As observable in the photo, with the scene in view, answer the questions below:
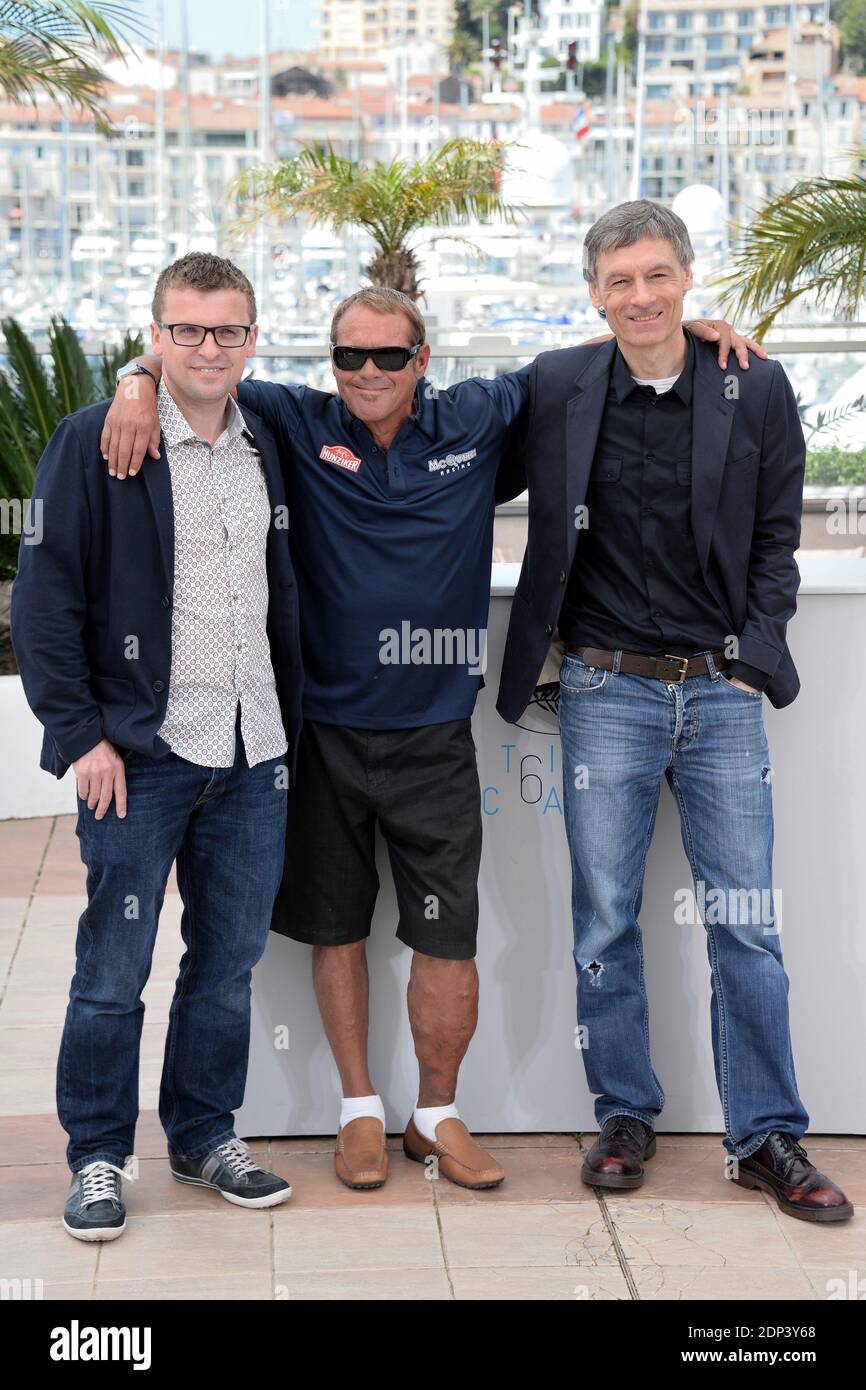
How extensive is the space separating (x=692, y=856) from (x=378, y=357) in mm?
1189

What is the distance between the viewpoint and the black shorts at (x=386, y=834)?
3.12 m

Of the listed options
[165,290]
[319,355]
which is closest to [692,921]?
[165,290]

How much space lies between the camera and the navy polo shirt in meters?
3.03

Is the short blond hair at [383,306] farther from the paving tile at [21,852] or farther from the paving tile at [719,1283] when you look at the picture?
the paving tile at [21,852]

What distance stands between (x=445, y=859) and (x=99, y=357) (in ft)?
18.2

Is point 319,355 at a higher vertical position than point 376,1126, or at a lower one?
higher

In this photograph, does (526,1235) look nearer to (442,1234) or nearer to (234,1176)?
(442,1234)

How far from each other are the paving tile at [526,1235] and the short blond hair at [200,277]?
5.90 feet

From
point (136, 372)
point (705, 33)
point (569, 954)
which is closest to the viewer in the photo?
point (136, 372)

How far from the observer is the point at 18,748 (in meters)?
6.40

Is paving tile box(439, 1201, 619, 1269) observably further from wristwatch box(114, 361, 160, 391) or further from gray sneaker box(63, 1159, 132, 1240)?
wristwatch box(114, 361, 160, 391)

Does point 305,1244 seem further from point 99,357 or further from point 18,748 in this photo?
point 99,357

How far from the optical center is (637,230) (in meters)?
2.98

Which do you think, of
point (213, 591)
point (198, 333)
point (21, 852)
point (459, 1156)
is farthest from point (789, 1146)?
point (21, 852)
